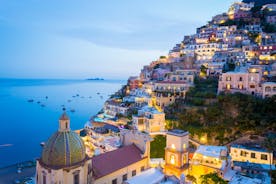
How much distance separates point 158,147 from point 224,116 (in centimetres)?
1518

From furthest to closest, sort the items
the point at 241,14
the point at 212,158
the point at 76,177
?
the point at 241,14 → the point at 212,158 → the point at 76,177

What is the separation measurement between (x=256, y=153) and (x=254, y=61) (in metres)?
33.4

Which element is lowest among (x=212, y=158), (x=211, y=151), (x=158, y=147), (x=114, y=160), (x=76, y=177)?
(x=158, y=147)

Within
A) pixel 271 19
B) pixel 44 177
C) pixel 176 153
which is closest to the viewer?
pixel 44 177

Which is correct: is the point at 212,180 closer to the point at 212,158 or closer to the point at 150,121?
the point at 212,158

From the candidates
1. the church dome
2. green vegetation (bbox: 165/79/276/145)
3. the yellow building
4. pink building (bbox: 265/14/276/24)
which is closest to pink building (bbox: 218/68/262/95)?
green vegetation (bbox: 165/79/276/145)

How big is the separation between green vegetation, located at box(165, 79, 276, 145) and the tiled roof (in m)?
19.3

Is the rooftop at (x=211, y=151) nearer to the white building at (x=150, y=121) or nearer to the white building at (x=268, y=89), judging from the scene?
the white building at (x=150, y=121)

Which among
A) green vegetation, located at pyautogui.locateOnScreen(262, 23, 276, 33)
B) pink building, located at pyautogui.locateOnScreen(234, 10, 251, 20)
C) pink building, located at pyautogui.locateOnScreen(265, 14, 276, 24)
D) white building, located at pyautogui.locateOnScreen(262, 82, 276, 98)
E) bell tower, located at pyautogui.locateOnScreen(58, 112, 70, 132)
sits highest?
pink building, located at pyautogui.locateOnScreen(234, 10, 251, 20)

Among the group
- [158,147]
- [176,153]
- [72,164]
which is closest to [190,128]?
[158,147]

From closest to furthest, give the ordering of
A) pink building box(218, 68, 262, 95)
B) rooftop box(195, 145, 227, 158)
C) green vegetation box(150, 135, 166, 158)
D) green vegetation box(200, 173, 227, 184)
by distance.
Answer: green vegetation box(200, 173, 227, 184), rooftop box(195, 145, 227, 158), green vegetation box(150, 135, 166, 158), pink building box(218, 68, 262, 95)

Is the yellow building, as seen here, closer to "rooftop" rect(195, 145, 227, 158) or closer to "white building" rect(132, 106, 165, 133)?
"rooftop" rect(195, 145, 227, 158)

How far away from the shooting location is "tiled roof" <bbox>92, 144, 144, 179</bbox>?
20600mm

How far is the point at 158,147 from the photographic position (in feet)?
130
